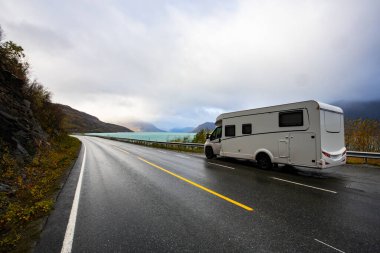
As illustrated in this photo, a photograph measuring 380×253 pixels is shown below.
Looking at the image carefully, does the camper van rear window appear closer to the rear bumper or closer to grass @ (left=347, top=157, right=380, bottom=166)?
the rear bumper

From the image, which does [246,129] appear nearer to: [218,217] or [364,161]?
[364,161]

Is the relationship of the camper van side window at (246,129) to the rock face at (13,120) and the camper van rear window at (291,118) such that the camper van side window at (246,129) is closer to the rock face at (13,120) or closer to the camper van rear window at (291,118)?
the camper van rear window at (291,118)

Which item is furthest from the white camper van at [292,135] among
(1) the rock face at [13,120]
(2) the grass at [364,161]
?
(1) the rock face at [13,120]

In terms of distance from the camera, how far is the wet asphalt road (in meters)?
3.56

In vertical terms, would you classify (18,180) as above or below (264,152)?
below

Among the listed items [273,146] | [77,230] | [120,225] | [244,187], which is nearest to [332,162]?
[273,146]

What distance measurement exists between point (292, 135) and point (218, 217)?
6.83 m

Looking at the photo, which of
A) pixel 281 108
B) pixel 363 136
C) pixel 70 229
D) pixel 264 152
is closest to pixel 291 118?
pixel 281 108

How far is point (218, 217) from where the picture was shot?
15.2 ft

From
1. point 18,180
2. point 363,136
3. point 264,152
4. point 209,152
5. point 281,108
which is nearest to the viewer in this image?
point 18,180

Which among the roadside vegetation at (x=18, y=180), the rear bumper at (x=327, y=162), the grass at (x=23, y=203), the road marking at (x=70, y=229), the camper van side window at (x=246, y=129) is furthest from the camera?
the camper van side window at (x=246, y=129)

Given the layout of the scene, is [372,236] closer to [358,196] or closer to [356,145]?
[358,196]

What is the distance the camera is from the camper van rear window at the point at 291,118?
9.58 m

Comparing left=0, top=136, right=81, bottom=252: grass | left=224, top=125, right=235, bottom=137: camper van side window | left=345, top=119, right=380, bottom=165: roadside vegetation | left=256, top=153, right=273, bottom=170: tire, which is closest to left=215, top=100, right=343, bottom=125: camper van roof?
left=224, top=125, right=235, bottom=137: camper van side window
